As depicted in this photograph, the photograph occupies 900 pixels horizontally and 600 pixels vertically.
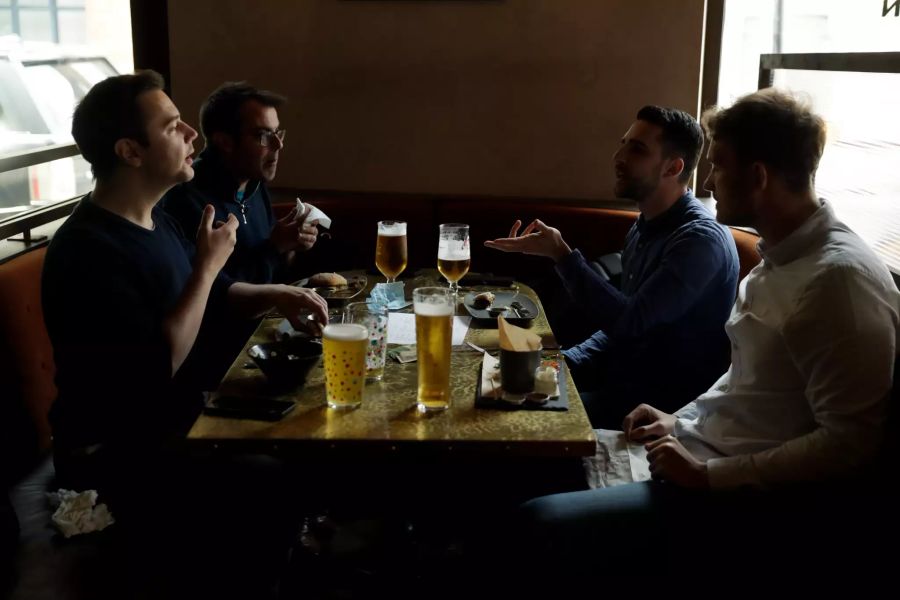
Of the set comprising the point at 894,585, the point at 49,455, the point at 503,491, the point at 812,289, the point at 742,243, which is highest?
the point at 812,289

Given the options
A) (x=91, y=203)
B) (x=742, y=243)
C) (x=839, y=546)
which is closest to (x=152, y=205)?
(x=91, y=203)

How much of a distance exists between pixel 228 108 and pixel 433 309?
1.64 metres

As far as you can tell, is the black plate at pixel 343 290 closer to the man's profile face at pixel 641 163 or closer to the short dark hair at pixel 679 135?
the man's profile face at pixel 641 163

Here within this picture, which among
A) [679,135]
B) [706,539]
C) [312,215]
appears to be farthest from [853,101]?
[312,215]

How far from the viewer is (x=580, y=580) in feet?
4.74

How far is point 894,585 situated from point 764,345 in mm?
438

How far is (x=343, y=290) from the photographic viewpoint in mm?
2385

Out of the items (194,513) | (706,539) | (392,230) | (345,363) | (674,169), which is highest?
(674,169)

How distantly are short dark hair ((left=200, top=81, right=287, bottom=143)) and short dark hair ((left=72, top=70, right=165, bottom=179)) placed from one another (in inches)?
31.8

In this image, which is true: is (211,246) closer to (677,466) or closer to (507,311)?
(507,311)

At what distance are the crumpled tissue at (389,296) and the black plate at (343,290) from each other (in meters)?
0.05

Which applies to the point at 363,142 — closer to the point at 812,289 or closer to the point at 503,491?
the point at 503,491

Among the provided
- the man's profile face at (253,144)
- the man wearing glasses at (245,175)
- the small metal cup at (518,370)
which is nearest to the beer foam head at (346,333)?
the small metal cup at (518,370)

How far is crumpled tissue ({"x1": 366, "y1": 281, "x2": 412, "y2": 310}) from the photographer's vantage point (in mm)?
2190
